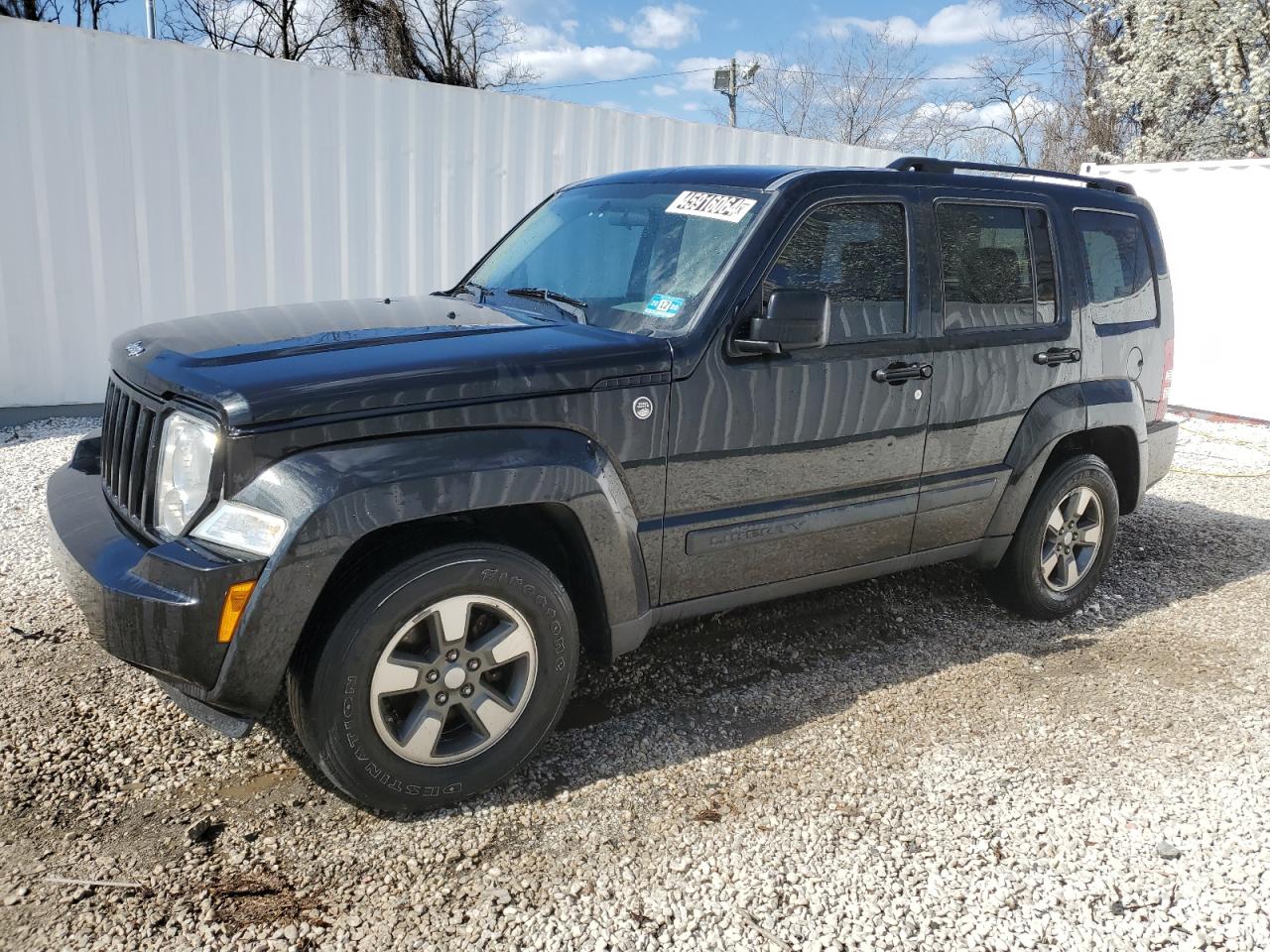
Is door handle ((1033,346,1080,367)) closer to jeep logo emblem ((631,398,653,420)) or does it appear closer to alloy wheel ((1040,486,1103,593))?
alloy wheel ((1040,486,1103,593))

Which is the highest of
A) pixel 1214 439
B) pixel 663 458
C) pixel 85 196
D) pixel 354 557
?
pixel 85 196

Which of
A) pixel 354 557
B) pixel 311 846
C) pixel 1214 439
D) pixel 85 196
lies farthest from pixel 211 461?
pixel 1214 439

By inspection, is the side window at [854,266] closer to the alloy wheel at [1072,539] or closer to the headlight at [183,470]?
the alloy wheel at [1072,539]

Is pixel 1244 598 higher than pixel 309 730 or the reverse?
the reverse

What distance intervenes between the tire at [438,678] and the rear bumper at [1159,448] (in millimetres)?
3400

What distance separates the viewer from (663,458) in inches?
126

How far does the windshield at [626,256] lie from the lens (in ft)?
11.1

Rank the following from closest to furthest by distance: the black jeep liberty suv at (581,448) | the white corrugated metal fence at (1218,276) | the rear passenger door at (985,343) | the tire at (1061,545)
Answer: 1. the black jeep liberty suv at (581,448)
2. the rear passenger door at (985,343)
3. the tire at (1061,545)
4. the white corrugated metal fence at (1218,276)

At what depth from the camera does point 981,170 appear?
4379mm

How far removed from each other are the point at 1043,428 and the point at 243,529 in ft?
10.9

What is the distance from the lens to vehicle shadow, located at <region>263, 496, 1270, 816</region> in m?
3.37

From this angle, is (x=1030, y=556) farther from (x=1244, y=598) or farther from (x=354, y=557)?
(x=354, y=557)

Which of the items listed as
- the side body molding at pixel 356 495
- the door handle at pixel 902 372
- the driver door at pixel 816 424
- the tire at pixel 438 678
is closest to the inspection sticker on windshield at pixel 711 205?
the driver door at pixel 816 424

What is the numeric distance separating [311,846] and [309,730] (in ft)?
1.13
